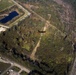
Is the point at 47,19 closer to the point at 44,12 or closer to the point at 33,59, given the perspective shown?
the point at 44,12

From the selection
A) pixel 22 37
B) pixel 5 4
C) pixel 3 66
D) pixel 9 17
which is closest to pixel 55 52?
pixel 22 37

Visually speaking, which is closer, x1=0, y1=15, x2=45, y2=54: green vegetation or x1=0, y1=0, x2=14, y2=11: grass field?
x1=0, y1=15, x2=45, y2=54: green vegetation

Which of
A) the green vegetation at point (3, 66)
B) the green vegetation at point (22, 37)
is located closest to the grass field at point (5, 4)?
the green vegetation at point (22, 37)

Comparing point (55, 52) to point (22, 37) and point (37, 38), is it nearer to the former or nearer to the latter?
point (37, 38)

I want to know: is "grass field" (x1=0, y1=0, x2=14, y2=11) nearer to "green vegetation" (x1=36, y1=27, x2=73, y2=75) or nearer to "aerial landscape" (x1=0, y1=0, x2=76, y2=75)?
"aerial landscape" (x1=0, y1=0, x2=76, y2=75)

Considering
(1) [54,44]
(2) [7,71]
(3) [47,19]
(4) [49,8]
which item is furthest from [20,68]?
(4) [49,8]

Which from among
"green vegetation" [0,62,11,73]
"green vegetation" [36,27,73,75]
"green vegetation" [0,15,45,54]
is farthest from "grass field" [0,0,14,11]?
"green vegetation" [0,62,11,73]

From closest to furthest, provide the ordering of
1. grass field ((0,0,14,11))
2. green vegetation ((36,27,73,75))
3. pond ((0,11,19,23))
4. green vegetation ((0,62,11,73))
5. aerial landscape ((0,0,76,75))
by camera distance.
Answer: green vegetation ((0,62,11,73)) → aerial landscape ((0,0,76,75)) → green vegetation ((36,27,73,75)) → pond ((0,11,19,23)) → grass field ((0,0,14,11))

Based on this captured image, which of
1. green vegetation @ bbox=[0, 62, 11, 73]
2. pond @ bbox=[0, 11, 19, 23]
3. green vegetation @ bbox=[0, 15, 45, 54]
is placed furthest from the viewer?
pond @ bbox=[0, 11, 19, 23]
